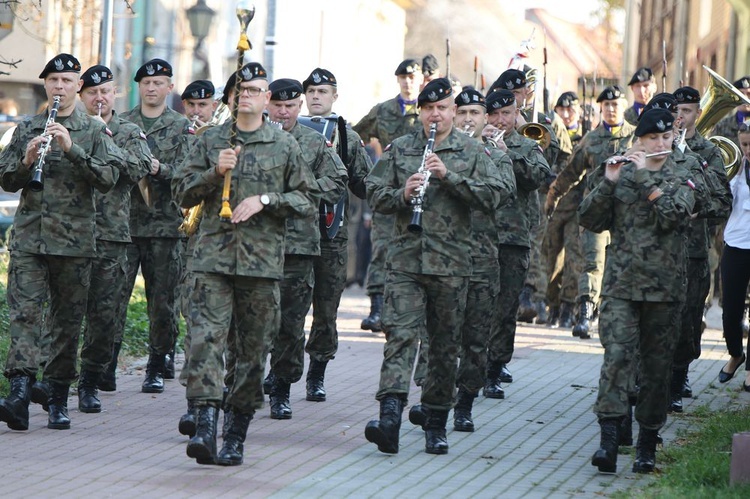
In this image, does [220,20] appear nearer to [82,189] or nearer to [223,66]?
[223,66]

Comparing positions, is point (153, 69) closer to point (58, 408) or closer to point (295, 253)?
point (295, 253)

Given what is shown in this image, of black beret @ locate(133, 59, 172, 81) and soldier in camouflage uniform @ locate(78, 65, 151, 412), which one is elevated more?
black beret @ locate(133, 59, 172, 81)

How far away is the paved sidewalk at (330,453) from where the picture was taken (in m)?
8.45

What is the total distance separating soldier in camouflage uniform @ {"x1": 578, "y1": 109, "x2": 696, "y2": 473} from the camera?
913cm

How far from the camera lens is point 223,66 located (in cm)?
3503

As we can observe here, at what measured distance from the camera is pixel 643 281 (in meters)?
9.22

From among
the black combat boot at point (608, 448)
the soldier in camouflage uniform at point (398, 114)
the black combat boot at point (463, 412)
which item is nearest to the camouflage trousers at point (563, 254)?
the soldier in camouflage uniform at point (398, 114)

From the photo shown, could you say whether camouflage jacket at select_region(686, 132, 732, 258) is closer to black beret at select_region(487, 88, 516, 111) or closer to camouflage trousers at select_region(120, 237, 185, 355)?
black beret at select_region(487, 88, 516, 111)

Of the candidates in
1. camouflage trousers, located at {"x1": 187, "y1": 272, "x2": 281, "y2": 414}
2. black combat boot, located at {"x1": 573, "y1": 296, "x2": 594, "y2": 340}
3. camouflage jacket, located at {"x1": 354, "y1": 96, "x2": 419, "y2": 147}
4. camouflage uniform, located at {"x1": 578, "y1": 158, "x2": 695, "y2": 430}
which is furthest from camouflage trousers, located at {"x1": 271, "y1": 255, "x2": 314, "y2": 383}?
black combat boot, located at {"x1": 573, "y1": 296, "x2": 594, "y2": 340}

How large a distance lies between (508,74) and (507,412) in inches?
117

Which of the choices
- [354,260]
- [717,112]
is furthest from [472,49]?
[717,112]

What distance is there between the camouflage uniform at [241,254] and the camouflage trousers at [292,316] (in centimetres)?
171

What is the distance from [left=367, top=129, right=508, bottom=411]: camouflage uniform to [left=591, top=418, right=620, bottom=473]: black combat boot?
1024 millimetres

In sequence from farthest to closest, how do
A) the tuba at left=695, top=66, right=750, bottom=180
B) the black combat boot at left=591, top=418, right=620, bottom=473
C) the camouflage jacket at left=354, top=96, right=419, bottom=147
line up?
1. the camouflage jacket at left=354, top=96, right=419, bottom=147
2. the tuba at left=695, top=66, right=750, bottom=180
3. the black combat boot at left=591, top=418, right=620, bottom=473
